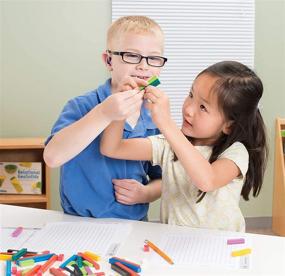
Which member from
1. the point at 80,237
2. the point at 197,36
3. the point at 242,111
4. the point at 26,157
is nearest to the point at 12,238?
the point at 80,237

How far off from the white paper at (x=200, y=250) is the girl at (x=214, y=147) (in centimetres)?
14

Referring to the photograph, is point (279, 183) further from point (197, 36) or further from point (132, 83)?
point (132, 83)

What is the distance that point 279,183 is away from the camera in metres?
3.54

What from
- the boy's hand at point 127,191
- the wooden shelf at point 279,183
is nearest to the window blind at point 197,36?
the wooden shelf at point 279,183

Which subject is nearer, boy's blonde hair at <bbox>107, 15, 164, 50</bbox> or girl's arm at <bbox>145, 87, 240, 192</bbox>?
girl's arm at <bbox>145, 87, 240, 192</bbox>

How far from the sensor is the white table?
1.03 m

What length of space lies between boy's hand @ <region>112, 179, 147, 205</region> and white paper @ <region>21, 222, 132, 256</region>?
0.29 feet

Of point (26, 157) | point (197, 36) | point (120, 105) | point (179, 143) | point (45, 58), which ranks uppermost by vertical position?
point (197, 36)

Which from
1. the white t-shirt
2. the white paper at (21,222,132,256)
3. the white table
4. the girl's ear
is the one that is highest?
the girl's ear

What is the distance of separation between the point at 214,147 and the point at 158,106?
289 mm

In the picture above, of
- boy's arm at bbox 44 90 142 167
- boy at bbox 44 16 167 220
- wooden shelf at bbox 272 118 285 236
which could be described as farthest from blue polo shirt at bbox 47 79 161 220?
wooden shelf at bbox 272 118 285 236

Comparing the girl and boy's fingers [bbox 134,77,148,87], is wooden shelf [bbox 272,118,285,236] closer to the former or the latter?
the girl

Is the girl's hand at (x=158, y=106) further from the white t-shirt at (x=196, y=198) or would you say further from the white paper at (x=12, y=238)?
the white paper at (x=12, y=238)

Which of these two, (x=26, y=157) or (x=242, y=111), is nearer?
(x=242, y=111)
